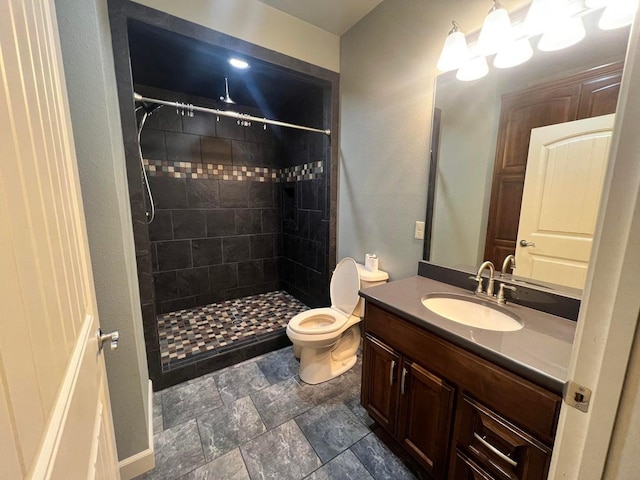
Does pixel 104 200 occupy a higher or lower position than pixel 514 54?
lower

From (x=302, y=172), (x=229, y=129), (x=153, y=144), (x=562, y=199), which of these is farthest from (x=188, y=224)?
(x=562, y=199)

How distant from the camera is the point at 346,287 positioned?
204 cm

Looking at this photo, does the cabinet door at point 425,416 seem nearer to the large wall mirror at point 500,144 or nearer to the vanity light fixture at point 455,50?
the large wall mirror at point 500,144

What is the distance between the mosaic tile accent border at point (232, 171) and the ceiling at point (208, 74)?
0.63 meters

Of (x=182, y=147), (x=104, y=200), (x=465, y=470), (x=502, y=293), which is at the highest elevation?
(x=182, y=147)

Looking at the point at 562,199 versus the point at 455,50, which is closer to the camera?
the point at 562,199

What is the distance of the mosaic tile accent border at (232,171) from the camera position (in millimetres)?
2641

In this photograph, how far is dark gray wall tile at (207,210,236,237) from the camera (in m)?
3.00

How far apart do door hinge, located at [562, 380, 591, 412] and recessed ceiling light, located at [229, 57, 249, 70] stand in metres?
2.30

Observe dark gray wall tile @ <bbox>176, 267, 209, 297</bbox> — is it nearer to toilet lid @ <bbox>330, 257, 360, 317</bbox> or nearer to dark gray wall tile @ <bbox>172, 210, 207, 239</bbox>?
dark gray wall tile @ <bbox>172, 210, 207, 239</bbox>

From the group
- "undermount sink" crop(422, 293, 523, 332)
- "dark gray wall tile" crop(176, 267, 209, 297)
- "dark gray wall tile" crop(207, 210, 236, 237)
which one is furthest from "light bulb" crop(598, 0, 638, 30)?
"dark gray wall tile" crop(176, 267, 209, 297)

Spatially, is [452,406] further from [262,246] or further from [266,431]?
[262,246]

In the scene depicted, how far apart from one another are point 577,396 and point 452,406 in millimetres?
663

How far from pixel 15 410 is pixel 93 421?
45 centimetres
